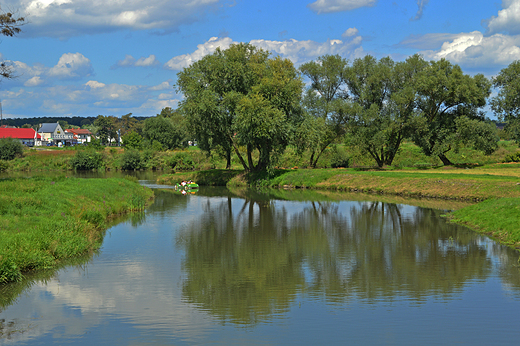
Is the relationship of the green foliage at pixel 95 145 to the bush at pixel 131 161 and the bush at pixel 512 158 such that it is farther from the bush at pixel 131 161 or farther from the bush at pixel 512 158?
the bush at pixel 512 158

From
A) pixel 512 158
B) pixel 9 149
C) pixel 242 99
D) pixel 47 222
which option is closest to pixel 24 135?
pixel 9 149

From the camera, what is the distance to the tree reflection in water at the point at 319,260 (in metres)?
13.9

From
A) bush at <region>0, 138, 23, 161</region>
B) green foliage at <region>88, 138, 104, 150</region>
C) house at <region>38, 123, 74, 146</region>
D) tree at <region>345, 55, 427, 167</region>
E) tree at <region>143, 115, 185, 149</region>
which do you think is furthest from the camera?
house at <region>38, 123, 74, 146</region>

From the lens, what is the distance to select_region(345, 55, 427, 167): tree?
5684cm

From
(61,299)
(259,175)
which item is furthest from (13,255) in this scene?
(259,175)

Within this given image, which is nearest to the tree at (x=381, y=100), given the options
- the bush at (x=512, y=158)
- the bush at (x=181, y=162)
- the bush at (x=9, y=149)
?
the bush at (x=512, y=158)

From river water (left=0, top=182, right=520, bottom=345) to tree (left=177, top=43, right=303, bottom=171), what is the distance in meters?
24.2

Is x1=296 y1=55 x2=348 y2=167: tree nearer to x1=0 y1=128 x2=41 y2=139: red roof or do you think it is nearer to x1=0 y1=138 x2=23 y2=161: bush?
x1=0 y1=138 x2=23 y2=161: bush

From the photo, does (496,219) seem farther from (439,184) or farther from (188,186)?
(188,186)

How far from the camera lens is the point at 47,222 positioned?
19.4 meters

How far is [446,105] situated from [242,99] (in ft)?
91.0

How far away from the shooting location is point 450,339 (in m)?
10.6

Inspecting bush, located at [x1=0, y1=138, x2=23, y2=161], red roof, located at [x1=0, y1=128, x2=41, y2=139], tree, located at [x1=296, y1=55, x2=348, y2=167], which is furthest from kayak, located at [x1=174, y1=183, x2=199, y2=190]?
red roof, located at [x1=0, y1=128, x2=41, y2=139]

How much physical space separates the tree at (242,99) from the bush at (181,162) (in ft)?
101
